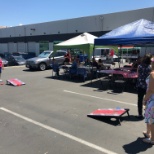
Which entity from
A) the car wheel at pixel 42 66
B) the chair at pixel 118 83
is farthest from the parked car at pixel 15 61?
the chair at pixel 118 83

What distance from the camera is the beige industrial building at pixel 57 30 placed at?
29.2m

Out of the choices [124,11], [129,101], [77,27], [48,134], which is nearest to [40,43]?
[77,27]

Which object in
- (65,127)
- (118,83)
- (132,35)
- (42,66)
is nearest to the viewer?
(65,127)

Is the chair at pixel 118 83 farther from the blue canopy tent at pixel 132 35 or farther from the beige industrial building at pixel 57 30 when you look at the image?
the beige industrial building at pixel 57 30

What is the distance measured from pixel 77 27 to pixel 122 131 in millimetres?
31407

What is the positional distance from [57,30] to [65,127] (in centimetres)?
3451

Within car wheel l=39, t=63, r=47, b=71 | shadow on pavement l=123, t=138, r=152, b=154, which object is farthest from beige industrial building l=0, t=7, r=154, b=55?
shadow on pavement l=123, t=138, r=152, b=154

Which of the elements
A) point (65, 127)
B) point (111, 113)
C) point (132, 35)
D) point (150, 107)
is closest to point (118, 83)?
point (132, 35)

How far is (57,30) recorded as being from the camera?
38.7m

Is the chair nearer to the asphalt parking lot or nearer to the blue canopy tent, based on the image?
the blue canopy tent

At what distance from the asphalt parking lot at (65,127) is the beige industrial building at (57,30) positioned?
70.9 ft

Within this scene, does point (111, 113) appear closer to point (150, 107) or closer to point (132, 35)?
point (150, 107)

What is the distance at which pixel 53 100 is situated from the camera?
28.1ft

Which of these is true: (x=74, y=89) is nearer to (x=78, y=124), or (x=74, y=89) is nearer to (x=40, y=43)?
(x=78, y=124)
